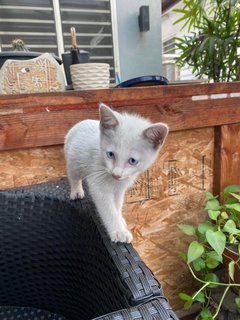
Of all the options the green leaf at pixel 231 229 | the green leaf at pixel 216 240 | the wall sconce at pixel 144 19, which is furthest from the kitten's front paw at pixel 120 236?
the wall sconce at pixel 144 19

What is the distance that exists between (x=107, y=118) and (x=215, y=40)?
111cm

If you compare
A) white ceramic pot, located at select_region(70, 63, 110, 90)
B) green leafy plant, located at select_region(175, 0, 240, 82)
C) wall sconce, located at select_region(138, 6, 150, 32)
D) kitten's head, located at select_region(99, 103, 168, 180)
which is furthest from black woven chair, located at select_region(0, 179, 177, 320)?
wall sconce, located at select_region(138, 6, 150, 32)

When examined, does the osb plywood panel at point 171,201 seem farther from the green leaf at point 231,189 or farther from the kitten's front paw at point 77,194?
the kitten's front paw at point 77,194

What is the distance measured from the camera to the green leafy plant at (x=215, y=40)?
1.44 m

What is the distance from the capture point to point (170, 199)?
1.26 metres

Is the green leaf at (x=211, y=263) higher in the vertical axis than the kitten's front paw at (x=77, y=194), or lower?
lower

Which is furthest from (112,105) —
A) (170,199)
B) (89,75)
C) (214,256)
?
(214,256)

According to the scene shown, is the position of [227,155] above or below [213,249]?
above

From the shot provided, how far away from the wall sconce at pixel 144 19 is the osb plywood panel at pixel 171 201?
1335mm

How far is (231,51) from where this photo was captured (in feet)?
4.85

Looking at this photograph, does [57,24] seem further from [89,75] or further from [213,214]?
[213,214]

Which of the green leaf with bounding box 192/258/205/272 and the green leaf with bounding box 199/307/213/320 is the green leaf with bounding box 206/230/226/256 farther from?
the green leaf with bounding box 199/307/213/320

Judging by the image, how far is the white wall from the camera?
6.99 feet

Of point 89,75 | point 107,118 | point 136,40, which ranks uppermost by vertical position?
point 136,40
